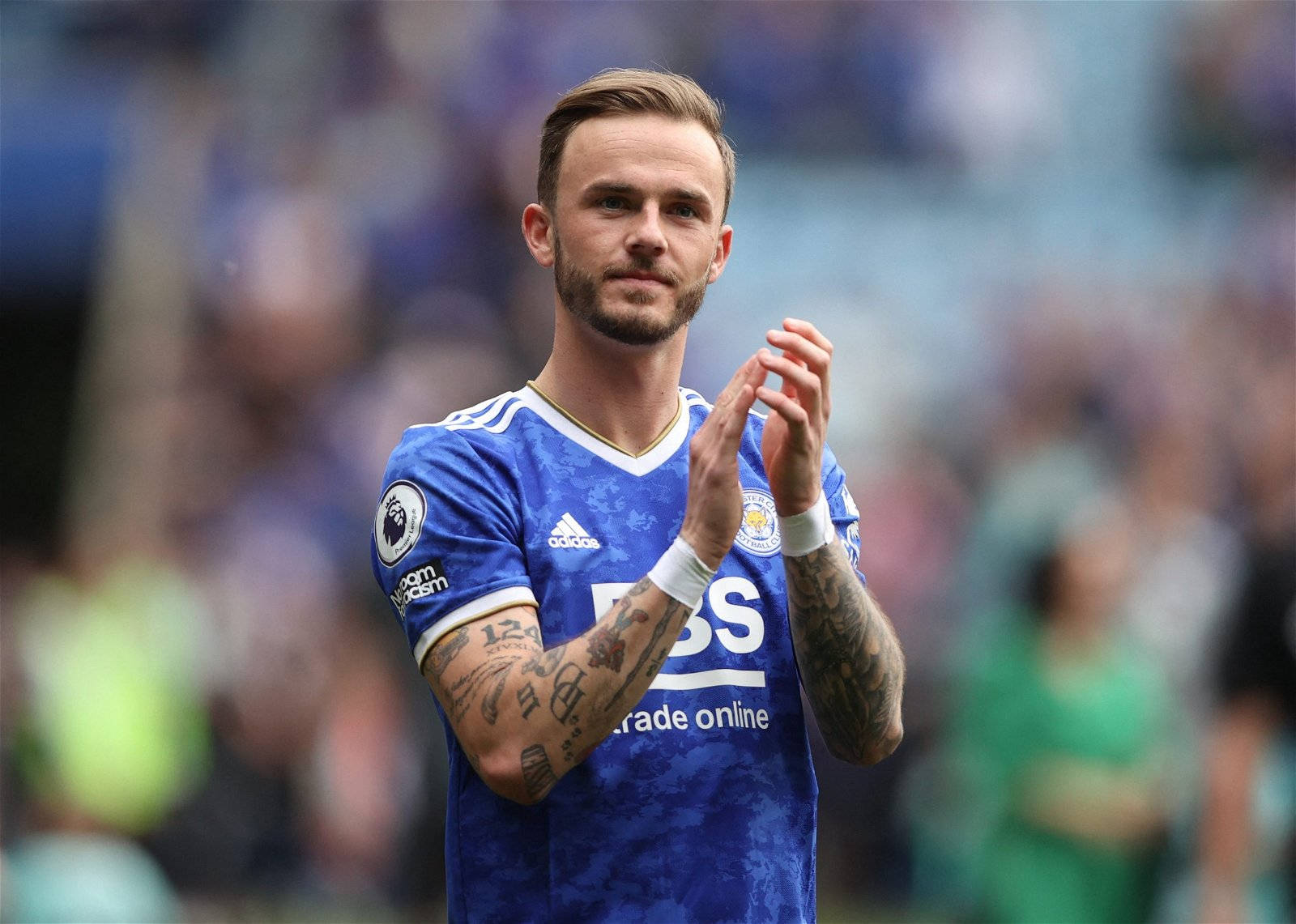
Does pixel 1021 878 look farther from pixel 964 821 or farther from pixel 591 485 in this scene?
pixel 591 485

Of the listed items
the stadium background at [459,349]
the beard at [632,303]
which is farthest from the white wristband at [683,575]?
the stadium background at [459,349]

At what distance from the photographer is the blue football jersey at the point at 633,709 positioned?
337 cm

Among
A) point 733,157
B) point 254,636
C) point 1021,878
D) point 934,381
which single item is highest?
point 934,381

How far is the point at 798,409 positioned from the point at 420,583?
2.54 ft

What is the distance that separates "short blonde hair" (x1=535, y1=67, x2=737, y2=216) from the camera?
3.67 metres

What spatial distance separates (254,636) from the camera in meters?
9.85

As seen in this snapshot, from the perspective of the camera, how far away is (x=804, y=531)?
3393 millimetres

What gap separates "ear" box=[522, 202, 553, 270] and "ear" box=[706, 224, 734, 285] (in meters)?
0.33

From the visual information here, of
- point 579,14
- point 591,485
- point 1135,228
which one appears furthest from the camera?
point 1135,228

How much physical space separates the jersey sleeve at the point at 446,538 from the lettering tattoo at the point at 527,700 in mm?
199

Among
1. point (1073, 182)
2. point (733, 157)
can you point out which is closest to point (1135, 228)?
point (1073, 182)

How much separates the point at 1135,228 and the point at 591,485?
1216 cm

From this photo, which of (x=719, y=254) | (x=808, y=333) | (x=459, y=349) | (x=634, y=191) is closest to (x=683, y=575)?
(x=808, y=333)

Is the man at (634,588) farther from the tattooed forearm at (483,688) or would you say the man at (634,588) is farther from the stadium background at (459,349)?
the stadium background at (459,349)
